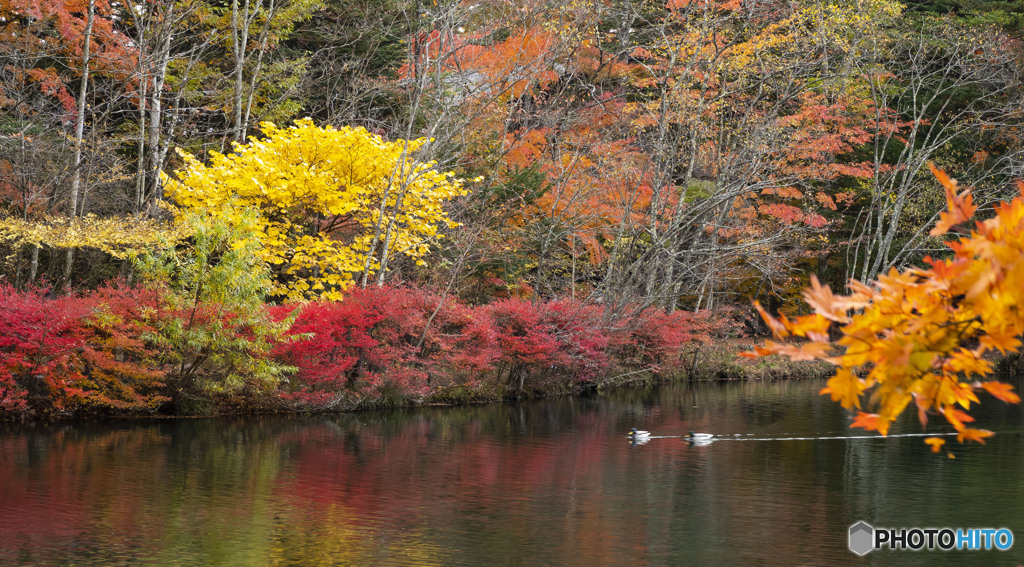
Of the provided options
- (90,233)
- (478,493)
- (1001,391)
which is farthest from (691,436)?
(1001,391)

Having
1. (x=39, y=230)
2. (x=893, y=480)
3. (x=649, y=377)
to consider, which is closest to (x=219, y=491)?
(x=39, y=230)

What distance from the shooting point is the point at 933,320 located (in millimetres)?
2330

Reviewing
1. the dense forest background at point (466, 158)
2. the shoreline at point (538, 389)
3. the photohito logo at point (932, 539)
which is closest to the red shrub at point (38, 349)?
the dense forest background at point (466, 158)

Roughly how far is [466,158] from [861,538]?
17922mm

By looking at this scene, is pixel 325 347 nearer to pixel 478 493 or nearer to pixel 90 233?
pixel 90 233

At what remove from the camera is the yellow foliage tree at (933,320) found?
2203 millimetres

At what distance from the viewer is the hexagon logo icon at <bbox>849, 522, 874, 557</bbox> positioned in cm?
809

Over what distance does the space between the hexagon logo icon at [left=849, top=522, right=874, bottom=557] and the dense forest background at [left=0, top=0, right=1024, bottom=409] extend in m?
10.1

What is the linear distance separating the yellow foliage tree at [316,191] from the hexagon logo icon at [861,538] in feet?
37.6

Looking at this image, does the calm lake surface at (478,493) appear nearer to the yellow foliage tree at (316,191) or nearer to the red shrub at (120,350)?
the red shrub at (120,350)

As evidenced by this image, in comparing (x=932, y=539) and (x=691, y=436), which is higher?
(x=691, y=436)

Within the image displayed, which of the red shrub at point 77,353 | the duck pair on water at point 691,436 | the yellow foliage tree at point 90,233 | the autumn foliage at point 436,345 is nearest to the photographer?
the duck pair on water at point 691,436

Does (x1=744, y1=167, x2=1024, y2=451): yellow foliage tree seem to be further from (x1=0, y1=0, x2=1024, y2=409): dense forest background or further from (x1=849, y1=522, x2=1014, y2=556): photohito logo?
(x1=0, y1=0, x2=1024, y2=409): dense forest background

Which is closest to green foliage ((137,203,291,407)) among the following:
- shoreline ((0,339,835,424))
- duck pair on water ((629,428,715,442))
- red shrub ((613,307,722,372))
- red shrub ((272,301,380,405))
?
red shrub ((272,301,380,405))
